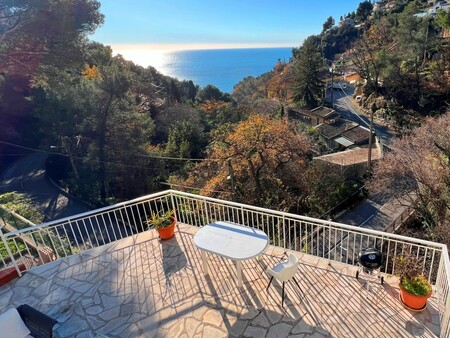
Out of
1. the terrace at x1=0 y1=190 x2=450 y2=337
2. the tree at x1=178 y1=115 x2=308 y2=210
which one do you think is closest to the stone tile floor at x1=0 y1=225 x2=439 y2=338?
the terrace at x1=0 y1=190 x2=450 y2=337

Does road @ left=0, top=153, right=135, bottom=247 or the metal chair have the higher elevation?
the metal chair

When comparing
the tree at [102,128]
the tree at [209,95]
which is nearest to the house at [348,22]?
the tree at [209,95]

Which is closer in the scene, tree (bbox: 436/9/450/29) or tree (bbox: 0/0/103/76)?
tree (bbox: 0/0/103/76)

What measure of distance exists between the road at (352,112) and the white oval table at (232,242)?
2146cm

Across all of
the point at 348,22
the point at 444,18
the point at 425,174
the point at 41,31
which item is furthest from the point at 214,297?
the point at 348,22

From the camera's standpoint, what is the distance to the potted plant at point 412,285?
3186 mm

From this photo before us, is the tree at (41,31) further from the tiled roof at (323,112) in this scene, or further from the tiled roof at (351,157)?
the tiled roof at (323,112)

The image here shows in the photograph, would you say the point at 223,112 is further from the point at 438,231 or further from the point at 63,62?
the point at 438,231

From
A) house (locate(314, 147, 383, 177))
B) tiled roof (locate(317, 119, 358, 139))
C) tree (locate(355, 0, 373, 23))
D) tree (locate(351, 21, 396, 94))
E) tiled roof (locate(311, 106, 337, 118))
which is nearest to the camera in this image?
house (locate(314, 147, 383, 177))

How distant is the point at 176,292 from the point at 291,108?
30323mm

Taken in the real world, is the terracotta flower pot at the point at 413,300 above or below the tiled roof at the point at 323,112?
above

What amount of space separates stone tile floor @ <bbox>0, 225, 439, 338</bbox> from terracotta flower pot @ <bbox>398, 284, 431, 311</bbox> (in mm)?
76

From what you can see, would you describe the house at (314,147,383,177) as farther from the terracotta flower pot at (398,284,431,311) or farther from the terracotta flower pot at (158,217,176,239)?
the terracotta flower pot at (398,284,431,311)

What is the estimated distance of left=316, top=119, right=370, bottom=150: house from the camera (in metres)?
23.7
